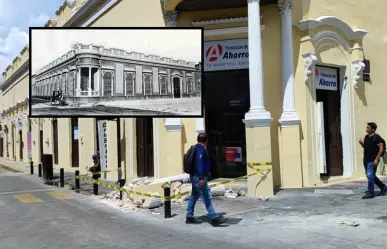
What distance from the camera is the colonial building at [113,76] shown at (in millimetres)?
12336

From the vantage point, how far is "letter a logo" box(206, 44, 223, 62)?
13641 millimetres

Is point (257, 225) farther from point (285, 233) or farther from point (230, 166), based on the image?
point (230, 166)

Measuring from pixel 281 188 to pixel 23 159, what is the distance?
35.7m

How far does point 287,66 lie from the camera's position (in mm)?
12727

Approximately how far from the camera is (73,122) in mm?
26109

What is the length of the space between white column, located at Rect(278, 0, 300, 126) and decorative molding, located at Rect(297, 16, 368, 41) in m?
0.64

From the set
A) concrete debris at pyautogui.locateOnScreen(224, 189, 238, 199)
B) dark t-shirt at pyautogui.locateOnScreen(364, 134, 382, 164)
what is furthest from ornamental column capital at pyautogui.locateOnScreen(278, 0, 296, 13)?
concrete debris at pyautogui.locateOnScreen(224, 189, 238, 199)

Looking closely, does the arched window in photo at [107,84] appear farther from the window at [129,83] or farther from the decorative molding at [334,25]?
the decorative molding at [334,25]

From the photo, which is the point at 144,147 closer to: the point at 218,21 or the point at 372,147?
the point at 218,21

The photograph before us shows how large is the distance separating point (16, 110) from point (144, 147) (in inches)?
1304

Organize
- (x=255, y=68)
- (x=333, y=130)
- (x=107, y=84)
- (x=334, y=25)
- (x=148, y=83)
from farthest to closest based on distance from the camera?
1. (x=333, y=130)
2. (x=334, y=25)
3. (x=148, y=83)
4. (x=107, y=84)
5. (x=255, y=68)

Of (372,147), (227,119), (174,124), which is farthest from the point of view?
(227,119)

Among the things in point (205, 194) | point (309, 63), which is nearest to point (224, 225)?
point (205, 194)

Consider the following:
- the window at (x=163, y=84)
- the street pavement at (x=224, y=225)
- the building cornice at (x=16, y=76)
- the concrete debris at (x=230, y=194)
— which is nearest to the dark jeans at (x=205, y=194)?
the street pavement at (x=224, y=225)
